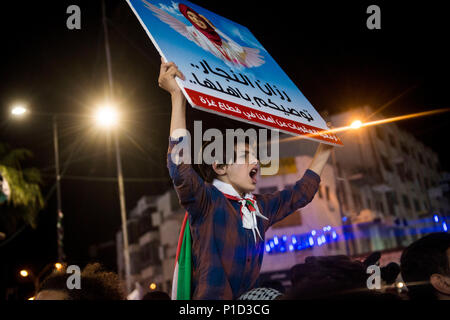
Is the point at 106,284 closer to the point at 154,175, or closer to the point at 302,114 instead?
the point at 302,114

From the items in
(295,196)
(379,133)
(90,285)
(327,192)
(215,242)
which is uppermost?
(379,133)

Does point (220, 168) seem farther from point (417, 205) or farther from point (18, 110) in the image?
point (417, 205)

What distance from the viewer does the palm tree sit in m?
12.8

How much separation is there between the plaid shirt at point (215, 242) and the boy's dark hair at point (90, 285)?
0.55 metres

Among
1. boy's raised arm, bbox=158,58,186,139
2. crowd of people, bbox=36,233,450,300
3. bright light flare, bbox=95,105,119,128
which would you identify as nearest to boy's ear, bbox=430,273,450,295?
crowd of people, bbox=36,233,450,300

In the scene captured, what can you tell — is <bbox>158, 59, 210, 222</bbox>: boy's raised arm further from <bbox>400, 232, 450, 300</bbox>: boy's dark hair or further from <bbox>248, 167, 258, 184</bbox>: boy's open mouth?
<bbox>400, 232, 450, 300</bbox>: boy's dark hair

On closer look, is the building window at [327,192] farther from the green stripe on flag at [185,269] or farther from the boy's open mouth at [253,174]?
the green stripe on flag at [185,269]

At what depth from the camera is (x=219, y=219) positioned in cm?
241

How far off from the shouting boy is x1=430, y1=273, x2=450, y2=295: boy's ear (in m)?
1.07

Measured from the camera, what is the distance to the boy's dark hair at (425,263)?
255cm

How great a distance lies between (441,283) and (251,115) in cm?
155

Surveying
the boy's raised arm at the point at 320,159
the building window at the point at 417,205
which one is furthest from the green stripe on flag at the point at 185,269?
the building window at the point at 417,205

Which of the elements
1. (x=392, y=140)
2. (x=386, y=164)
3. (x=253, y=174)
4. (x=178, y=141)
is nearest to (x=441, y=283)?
(x=253, y=174)

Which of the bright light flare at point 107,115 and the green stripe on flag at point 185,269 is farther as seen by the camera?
the bright light flare at point 107,115
